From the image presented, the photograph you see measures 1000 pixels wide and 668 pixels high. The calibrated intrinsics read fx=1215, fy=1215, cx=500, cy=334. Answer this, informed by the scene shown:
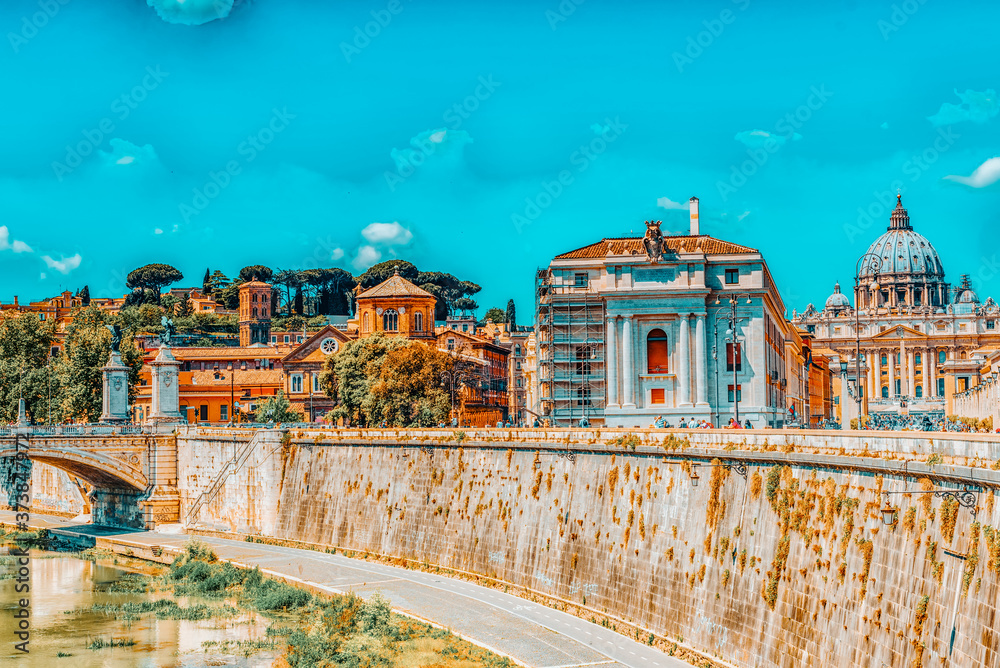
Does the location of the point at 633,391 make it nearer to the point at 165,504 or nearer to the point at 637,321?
the point at 637,321

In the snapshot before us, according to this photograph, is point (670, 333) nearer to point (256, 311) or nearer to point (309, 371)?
point (309, 371)

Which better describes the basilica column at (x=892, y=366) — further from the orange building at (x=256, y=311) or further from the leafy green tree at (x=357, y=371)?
the leafy green tree at (x=357, y=371)

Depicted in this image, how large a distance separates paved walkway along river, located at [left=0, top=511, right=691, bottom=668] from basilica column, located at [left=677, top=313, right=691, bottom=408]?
51.7ft

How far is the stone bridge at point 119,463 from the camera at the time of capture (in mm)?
52938

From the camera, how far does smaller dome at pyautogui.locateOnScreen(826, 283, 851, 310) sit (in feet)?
609

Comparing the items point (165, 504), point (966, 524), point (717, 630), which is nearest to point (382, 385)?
point (165, 504)

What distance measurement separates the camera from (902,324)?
164 metres

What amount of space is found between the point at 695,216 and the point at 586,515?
29.2m

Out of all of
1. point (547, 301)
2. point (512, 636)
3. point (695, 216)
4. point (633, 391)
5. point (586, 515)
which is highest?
point (695, 216)

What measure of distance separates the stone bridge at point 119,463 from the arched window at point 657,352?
2271 centimetres

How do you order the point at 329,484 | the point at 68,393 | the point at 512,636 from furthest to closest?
the point at 68,393 → the point at 329,484 → the point at 512,636

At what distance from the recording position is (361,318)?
346 feet

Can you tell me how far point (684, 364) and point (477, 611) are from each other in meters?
20.6

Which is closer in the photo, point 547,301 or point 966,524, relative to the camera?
point 966,524
